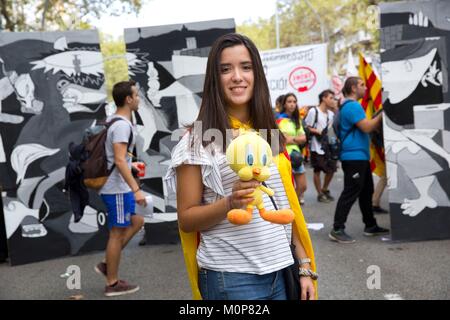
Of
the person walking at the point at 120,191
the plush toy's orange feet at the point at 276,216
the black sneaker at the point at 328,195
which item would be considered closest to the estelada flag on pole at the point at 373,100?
the black sneaker at the point at 328,195

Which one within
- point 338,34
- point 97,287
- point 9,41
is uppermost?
point 338,34

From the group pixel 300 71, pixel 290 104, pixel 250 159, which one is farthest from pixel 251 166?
pixel 300 71

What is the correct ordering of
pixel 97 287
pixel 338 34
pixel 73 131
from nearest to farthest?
pixel 97 287, pixel 73 131, pixel 338 34

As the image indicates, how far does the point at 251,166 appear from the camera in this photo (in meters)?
1.74

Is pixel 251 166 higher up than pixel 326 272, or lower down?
higher up

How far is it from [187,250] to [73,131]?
4202 millimetres

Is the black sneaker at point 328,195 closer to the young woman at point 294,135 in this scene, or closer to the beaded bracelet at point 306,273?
the young woman at point 294,135

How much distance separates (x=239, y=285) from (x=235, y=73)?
81cm

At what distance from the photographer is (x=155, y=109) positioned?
608 centimetres

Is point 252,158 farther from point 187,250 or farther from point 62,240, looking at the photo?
point 62,240

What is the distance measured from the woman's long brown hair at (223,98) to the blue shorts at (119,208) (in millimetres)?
2663

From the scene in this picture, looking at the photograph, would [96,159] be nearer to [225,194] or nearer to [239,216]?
[225,194]

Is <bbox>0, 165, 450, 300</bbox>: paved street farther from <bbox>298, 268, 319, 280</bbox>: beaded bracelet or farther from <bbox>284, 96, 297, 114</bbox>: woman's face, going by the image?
<bbox>298, 268, 319, 280</bbox>: beaded bracelet
